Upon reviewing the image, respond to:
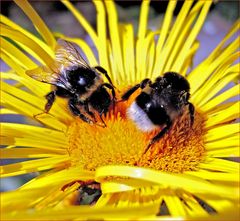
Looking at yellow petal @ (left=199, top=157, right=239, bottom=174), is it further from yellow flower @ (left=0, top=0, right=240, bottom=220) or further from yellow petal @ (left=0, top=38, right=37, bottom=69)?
yellow petal @ (left=0, top=38, right=37, bottom=69)

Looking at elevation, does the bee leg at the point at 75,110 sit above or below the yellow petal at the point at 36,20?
below

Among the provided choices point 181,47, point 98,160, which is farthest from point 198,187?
point 181,47

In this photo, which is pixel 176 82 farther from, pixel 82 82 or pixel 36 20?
pixel 36 20

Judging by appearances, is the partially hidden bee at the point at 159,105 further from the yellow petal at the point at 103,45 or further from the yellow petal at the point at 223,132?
the yellow petal at the point at 103,45

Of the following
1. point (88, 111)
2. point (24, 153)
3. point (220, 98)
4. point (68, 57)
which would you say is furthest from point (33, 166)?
point (220, 98)

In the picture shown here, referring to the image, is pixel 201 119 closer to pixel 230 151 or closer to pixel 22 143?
pixel 230 151

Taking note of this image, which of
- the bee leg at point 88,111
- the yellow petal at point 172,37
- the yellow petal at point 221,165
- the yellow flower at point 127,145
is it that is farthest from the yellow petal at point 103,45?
the yellow petal at point 221,165

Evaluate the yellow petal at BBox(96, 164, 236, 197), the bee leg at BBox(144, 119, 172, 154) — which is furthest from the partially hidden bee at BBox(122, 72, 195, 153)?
the yellow petal at BBox(96, 164, 236, 197)
